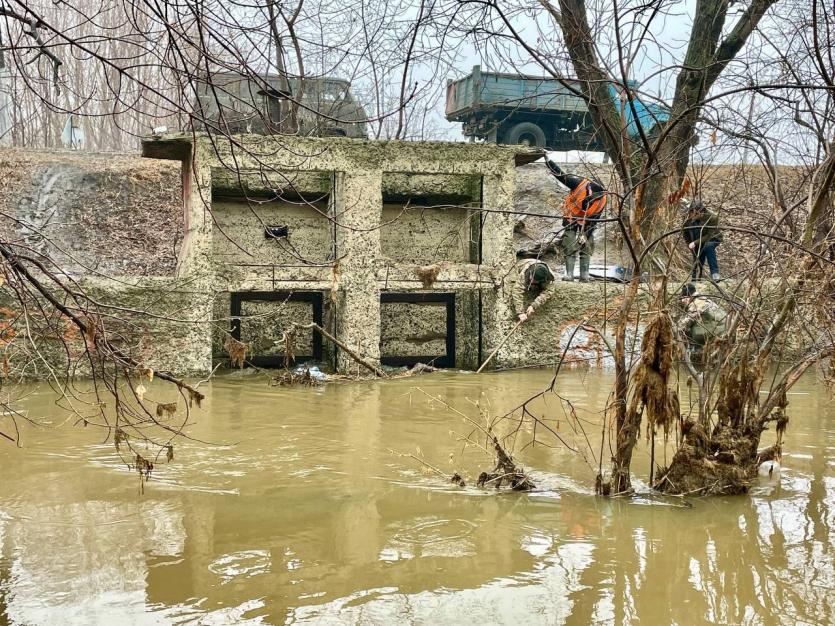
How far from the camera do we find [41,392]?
9.83m

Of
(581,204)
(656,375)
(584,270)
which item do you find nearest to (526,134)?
(584,270)

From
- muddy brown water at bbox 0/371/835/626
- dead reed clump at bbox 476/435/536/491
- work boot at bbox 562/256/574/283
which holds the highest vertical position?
work boot at bbox 562/256/574/283

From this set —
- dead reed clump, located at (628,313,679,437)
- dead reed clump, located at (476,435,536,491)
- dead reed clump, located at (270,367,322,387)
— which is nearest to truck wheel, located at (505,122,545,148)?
dead reed clump, located at (270,367,322,387)

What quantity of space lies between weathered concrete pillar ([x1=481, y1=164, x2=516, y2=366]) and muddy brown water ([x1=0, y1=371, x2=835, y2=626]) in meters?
5.08

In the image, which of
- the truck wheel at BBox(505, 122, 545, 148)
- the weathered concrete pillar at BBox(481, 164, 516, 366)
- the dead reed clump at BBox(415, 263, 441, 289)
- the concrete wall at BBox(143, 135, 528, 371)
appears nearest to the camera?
the concrete wall at BBox(143, 135, 528, 371)

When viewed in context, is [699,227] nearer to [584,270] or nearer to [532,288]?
[532,288]

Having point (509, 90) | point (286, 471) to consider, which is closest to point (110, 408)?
point (286, 471)

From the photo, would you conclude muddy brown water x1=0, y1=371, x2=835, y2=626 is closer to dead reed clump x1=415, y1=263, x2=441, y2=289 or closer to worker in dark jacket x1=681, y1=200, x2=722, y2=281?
worker in dark jacket x1=681, y1=200, x2=722, y2=281

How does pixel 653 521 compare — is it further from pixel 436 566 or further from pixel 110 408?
pixel 110 408

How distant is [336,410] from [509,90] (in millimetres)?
13897

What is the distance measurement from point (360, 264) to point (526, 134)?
1077cm

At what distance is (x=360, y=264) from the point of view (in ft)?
37.7

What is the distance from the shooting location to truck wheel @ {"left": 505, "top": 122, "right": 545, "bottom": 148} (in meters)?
20.8

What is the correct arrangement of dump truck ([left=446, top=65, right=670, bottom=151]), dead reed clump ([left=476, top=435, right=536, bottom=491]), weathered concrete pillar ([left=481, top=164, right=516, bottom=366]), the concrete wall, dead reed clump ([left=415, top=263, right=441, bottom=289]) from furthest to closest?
dump truck ([left=446, top=65, right=670, bottom=151]) < weathered concrete pillar ([left=481, top=164, right=516, bottom=366]) < dead reed clump ([left=415, top=263, right=441, bottom=289]) < the concrete wall < dead reed clump ([left=476, top=435, right=536, bottom=491])
